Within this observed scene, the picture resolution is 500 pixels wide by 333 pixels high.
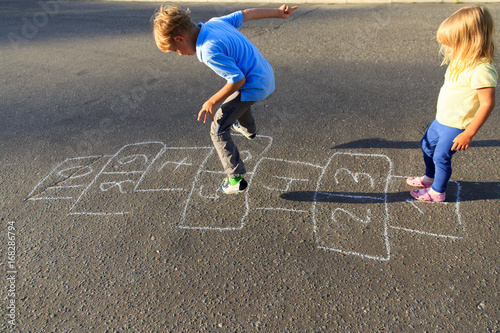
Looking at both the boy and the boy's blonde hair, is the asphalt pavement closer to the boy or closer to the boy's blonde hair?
the boy

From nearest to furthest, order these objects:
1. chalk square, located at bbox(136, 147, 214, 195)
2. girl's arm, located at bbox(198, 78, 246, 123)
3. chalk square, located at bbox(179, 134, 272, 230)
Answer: girl's arm, located at bbox(198, 78, 246, 123), chalk square, located at bbox(179, 134, 272, 230), chalk square, located at bbox(136, 147, 214, 195)

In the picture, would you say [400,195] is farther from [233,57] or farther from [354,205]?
[233,57]

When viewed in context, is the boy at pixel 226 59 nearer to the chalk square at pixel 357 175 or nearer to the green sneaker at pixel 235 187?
the green sneaker at pixel 235 187

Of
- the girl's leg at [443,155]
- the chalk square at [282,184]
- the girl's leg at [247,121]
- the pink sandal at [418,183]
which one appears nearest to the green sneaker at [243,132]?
the girl's leg at [247,121]

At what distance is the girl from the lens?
2031 millimetres

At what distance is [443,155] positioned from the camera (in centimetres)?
239

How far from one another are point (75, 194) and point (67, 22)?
6.14 meters

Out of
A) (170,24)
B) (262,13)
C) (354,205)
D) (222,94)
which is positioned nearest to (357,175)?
(354,205)

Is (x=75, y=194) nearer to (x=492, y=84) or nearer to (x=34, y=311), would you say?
(x=34, y=311)

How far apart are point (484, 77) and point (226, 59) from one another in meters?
1.56

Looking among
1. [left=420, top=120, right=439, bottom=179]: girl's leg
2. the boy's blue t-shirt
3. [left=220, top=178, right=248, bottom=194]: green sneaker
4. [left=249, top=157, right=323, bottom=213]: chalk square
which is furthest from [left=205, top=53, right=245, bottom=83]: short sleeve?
[left=420, top=120, right=439, bottom=179]: girl's leg

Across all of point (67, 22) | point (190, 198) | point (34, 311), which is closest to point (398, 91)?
point (190, 198)

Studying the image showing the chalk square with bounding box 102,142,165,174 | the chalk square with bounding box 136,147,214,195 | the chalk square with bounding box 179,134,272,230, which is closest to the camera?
the chalk square with bounding box 179,134,272,230

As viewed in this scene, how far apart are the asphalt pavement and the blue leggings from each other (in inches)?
8.6
